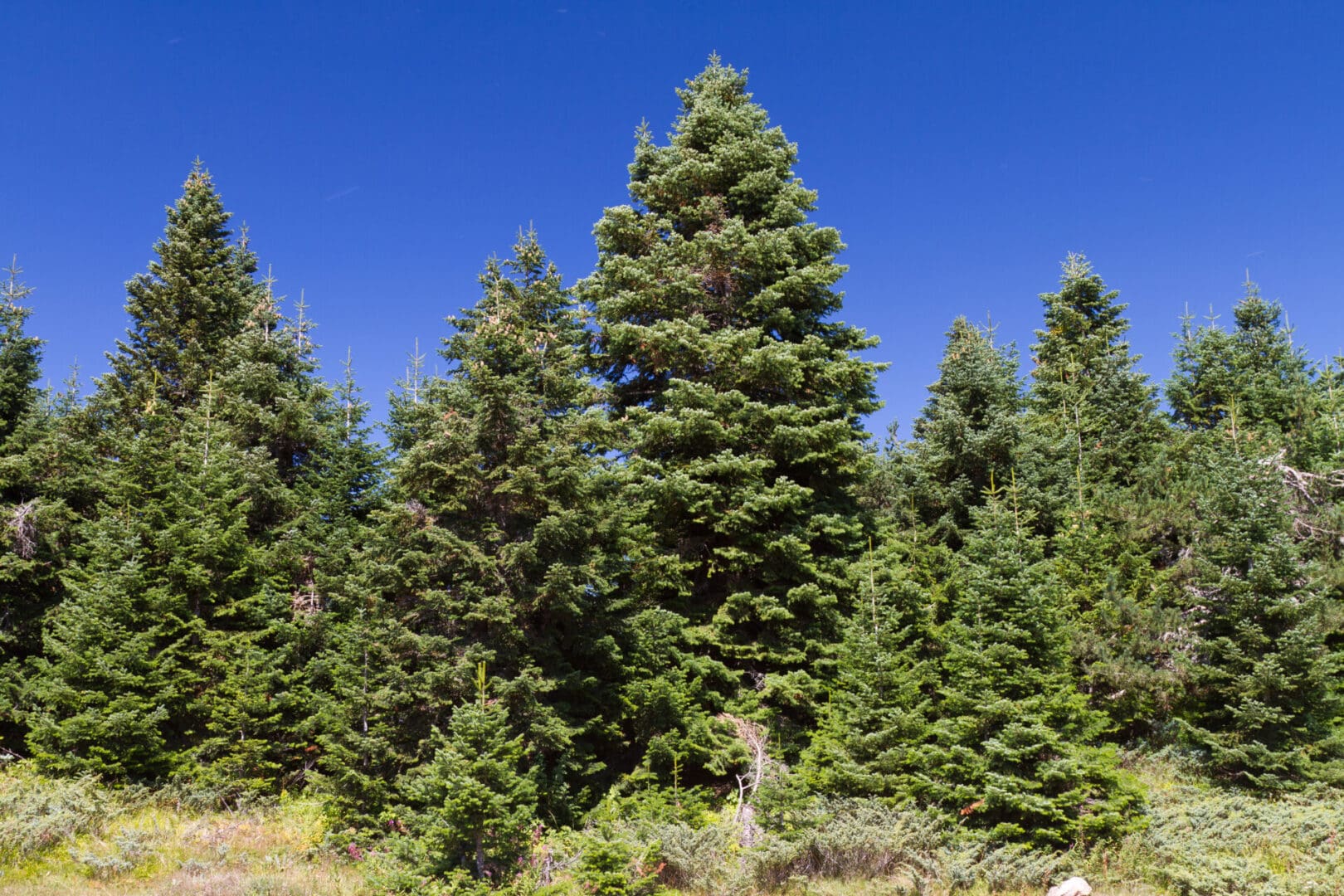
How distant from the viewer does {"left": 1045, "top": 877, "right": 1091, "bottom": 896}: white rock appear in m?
10.7

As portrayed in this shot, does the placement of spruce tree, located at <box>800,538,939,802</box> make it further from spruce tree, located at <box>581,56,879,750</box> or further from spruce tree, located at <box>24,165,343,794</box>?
spruce tree, located at <box>24,165,343,794</box>

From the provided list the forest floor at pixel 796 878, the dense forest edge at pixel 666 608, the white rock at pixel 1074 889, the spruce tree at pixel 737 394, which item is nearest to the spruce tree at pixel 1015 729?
the dense forest edge at pixel 666 608

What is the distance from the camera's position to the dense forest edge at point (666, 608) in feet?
39.3

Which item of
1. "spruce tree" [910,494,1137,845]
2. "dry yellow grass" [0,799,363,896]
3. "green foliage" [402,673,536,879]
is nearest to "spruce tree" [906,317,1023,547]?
"spruce tree" [910,494,1137,845]

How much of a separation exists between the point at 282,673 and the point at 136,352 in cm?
1225

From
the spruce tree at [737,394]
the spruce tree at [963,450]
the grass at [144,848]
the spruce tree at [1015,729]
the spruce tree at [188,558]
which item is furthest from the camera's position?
the spruce tree at [963,450]

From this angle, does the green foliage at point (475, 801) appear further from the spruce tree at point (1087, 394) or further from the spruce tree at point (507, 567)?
the spruce tree at point (1087, 394)

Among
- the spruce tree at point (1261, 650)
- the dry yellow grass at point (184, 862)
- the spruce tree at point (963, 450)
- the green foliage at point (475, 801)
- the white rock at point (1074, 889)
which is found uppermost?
the spruce tree at point (963, 450)

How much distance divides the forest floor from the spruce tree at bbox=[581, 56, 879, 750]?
16.9 feet

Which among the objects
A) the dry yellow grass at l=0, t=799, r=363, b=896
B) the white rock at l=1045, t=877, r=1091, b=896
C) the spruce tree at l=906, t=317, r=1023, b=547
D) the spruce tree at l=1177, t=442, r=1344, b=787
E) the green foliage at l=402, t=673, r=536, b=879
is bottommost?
the dry yellow grass at l=0, t=799, r=363, b=896

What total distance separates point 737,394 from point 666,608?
17.5ft

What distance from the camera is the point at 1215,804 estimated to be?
41.7 ft

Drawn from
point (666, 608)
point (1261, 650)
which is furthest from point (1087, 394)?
point (666, 608)

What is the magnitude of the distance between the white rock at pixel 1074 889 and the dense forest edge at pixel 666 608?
0.43m
